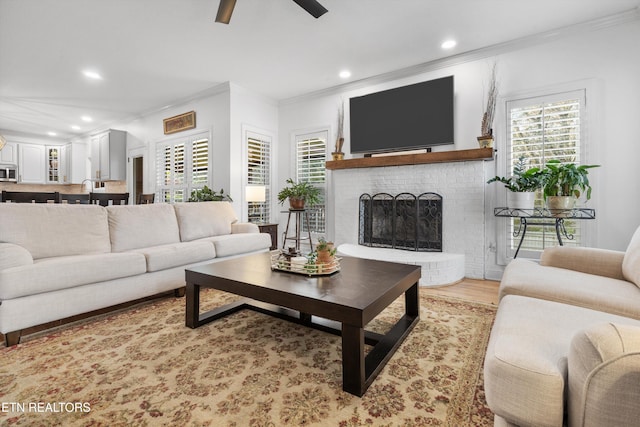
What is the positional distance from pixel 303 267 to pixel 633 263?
1.86 m

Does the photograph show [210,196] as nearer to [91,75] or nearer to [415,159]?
[91,75]

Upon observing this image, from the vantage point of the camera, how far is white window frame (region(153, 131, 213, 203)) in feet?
16.9

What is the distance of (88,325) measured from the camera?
221 centimetres

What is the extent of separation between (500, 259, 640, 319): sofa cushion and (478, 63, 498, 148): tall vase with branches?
191 centimetres

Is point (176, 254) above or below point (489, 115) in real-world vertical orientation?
below

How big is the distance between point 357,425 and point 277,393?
15.8 inches

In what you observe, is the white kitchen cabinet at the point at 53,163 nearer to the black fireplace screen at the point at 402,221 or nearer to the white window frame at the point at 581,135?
the black fireplace screen at the point at 402,221

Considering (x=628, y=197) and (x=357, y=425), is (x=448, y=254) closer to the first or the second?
(x=628, y=197)

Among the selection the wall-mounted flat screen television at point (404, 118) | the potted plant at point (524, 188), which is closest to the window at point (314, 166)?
the wall-mounted flat screen television at point (404, 118)

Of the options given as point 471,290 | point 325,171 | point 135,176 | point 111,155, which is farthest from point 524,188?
point 111,155

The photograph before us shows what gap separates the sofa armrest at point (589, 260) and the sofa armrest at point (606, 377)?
143 centimetres

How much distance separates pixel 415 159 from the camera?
12.9 feet

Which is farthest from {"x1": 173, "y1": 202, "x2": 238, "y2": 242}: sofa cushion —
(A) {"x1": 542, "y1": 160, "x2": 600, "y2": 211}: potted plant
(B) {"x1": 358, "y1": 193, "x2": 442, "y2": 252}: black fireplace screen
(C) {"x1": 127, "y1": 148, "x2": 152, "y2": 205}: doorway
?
(C) {"x1": 127, "y1": 148, "x2": 152, "y2": 205}: doorway

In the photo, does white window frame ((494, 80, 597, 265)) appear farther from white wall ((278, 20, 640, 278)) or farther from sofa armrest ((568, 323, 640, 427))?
sofa armrest ((568, 323, 640, 427))
